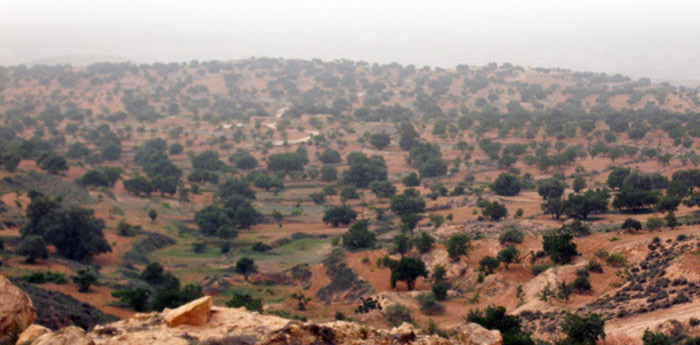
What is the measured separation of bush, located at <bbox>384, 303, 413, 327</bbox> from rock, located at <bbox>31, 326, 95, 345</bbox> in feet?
52.1

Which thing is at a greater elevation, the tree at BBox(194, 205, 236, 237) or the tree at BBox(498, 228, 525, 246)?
the tree at BBox(498, 228, 525, 246)

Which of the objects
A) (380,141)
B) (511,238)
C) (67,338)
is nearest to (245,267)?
(511,238)

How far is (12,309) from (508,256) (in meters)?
→ 23.4

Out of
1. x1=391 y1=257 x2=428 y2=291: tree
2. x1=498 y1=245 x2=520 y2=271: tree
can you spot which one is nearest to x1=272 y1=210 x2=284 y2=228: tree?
x1=391 y1=257 x2=428 y2=291: tree

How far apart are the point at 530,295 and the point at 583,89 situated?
377 ft

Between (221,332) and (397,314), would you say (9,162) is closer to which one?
(397,314)

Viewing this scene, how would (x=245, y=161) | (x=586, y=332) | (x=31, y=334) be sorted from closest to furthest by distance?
(x=31, y=334)
(x=586, y=332)
(x=245, y=161)

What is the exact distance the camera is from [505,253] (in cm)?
3142

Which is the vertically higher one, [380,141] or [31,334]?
[31,334]

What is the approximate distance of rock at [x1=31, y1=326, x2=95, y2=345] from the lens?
443 inches

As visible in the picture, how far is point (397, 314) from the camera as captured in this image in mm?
26062

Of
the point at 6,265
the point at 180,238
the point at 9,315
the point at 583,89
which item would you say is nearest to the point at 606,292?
the point at 9,315

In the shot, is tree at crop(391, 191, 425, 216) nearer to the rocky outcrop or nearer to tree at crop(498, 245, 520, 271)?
tree at crop(498, 245, 520, 271)

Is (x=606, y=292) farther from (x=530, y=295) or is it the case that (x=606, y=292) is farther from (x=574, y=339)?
(x=574, y=339)
